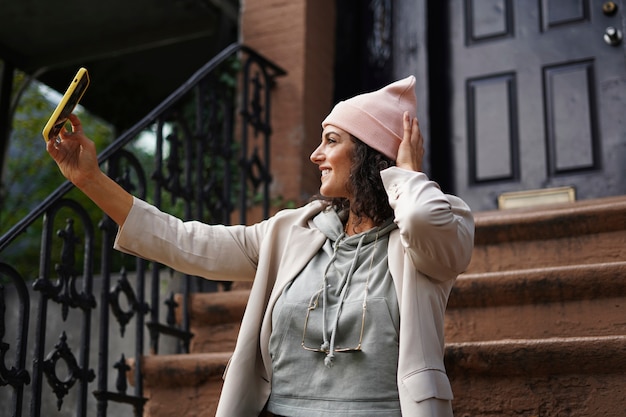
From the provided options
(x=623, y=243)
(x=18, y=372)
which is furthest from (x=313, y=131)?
(x=18, y=372)

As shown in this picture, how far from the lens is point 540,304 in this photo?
3566mm

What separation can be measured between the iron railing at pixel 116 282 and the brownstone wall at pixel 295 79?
14 cm

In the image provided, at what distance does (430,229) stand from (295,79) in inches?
143

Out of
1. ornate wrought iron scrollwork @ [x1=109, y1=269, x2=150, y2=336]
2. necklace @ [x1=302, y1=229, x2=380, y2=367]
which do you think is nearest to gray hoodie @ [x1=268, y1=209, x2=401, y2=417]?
necklace @ [x1=302, y1=229, x2=380, y2=367]

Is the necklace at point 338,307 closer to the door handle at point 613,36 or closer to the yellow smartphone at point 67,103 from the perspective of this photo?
the yellow smartphone at point 67,103

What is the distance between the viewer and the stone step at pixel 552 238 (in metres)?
3.93

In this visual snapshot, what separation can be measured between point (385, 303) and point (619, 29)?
3674mm

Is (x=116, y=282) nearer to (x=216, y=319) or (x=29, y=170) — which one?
(x=216, y=319)

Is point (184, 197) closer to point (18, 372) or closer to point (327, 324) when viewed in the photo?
point (18, 372)

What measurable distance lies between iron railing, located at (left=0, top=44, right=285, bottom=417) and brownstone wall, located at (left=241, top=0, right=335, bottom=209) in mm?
139

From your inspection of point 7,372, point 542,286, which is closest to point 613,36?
point 542,286

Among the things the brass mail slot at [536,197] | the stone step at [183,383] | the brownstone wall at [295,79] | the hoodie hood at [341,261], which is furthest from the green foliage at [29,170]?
the hoodie hood at [341,261]

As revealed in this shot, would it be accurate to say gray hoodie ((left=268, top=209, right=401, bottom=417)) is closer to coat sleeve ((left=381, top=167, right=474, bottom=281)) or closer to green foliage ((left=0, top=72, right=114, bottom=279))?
coat sleeve ((left=381, top=167, right=474, bottom=281))

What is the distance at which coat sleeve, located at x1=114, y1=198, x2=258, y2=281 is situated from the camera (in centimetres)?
255
